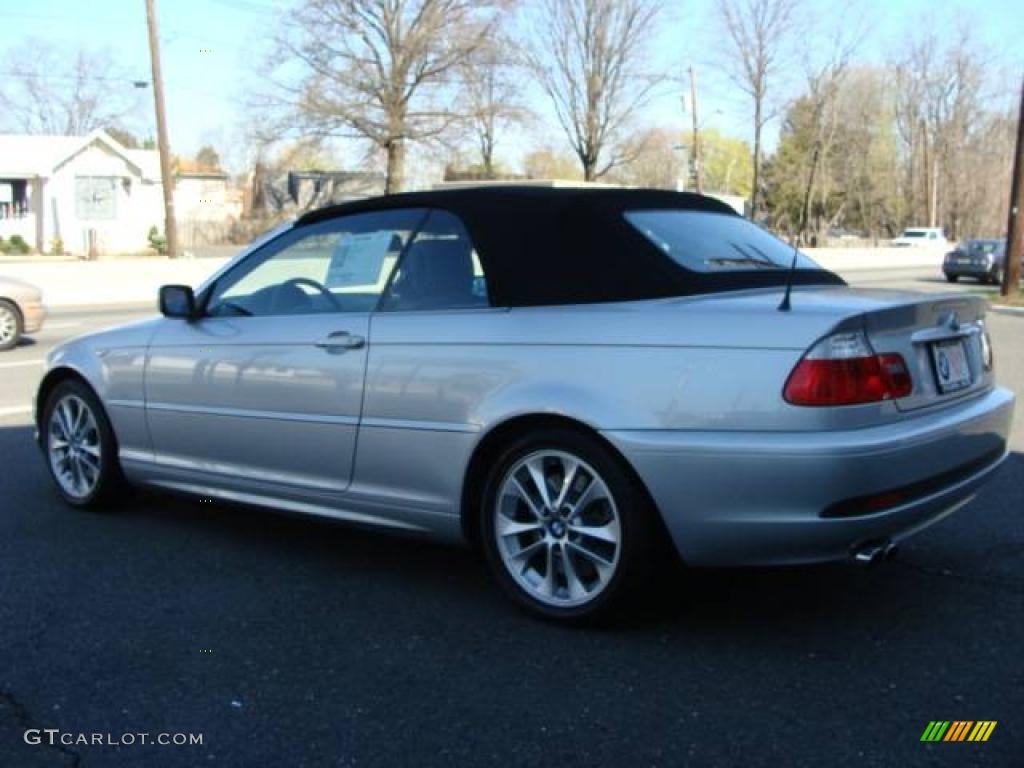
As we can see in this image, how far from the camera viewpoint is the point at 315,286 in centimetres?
470

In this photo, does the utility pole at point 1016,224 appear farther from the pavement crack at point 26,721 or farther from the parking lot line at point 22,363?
the pavement crack at point 26,721

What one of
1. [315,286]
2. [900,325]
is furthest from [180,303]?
[900,325]

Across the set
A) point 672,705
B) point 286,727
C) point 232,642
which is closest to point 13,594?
point 232,642

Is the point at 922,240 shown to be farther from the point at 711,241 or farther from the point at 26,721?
the point at 26,721

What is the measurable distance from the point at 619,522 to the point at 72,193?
45264 millimetres

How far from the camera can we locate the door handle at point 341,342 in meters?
4.22

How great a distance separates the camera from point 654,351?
3.54 m

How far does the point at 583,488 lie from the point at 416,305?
1.06m

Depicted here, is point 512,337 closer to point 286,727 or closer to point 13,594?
point 286,727

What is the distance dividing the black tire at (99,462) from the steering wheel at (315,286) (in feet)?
4.21

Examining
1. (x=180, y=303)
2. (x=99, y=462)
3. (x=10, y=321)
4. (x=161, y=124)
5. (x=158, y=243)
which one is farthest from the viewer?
(x=158, y=243)

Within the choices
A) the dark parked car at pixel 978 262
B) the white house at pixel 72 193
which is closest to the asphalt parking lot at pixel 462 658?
the dark parked car at pixel 978 262

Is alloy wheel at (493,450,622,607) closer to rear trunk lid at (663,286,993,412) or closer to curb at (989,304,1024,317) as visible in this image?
rear trunk lid at (663,286,993,412)

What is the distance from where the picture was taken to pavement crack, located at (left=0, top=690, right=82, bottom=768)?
294 cm
